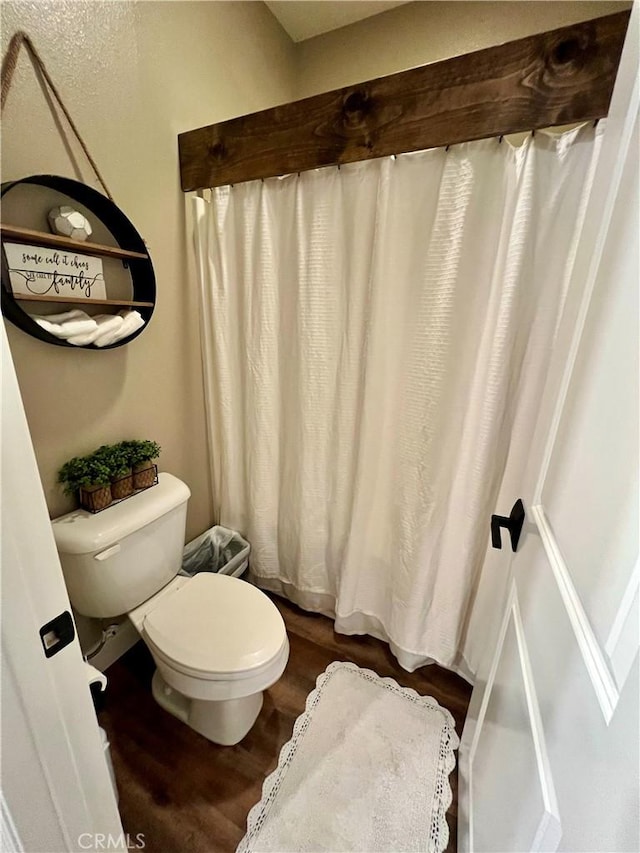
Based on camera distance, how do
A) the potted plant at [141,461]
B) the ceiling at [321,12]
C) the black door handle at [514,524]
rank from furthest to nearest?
Result: the ceiling at [321,12] < the potted plant at [141,461] < the black door handle at [514,524]

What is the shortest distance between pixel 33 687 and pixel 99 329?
932 millimetres

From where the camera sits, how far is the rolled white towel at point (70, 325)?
994mm

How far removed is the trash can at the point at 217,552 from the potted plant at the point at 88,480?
0.59 meters

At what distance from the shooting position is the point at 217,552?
169 centimetres

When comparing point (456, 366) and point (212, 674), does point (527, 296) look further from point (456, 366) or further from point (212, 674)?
point (212, 674)

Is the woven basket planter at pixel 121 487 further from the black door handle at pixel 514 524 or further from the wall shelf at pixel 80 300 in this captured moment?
the black door handle at pixel 514 524

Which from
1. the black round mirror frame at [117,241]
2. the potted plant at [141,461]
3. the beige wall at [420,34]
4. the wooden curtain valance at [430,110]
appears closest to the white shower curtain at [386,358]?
the wooden curtain valance at [430,110]

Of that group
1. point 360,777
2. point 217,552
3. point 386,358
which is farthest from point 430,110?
point 360,777

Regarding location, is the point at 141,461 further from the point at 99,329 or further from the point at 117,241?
the point at 117,241

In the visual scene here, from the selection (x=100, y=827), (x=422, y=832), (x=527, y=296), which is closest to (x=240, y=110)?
(x=527, y=296)

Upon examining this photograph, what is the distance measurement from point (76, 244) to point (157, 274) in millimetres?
337

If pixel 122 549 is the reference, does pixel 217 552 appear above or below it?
below

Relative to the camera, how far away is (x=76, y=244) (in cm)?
101

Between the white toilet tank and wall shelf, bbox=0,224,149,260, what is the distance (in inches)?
31.0
